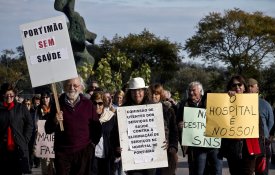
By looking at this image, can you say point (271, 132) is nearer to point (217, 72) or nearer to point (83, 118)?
point (83, 118)

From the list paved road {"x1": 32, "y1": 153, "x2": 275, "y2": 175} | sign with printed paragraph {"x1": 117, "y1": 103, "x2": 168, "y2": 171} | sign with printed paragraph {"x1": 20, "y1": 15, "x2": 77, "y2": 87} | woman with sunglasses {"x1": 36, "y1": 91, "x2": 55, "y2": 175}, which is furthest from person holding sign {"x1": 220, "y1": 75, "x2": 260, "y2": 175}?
paved road {"x1": 32, "y1": 153, "x2": 275, "y2": 175}

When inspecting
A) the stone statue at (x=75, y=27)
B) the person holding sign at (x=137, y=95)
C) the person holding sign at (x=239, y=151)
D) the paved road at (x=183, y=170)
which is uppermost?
the stone statue at (x=75, y=27)

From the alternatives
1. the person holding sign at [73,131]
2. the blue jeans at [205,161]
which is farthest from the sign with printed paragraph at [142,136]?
the blue jeans at [205,161]

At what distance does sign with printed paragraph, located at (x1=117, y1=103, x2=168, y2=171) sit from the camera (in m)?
7.52

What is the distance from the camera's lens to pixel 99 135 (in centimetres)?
746

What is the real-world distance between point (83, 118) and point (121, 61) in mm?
19130

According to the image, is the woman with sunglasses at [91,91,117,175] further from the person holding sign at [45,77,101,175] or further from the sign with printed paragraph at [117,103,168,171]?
the person holding sign at [45,77,101,175]

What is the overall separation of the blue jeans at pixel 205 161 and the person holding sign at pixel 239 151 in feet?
3.67

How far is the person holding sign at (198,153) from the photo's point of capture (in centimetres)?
898

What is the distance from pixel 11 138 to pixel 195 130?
248 centimetres

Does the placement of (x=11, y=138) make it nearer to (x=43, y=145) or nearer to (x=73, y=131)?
(x=73, y=131)

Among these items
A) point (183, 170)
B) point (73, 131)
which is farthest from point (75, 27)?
point (73, 131)

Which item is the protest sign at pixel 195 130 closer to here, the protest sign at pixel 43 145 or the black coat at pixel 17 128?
the black coat at pixel 17 128

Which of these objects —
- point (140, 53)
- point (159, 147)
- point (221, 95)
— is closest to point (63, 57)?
point (159, 147)
